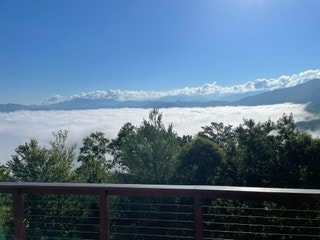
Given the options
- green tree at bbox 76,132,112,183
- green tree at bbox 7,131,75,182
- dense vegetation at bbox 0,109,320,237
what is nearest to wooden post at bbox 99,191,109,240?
dense vegetation at bbox 0,109,320,237

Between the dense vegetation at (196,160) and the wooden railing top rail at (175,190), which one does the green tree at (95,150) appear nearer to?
the dense vegetation at (196,160)

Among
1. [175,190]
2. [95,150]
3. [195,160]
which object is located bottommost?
[95,150]

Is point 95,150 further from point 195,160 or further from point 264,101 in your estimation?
point 264,101

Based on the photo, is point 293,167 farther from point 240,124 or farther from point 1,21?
point 1,21

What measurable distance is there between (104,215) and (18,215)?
0.57 meters

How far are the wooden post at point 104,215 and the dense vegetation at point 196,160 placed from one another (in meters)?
16.1

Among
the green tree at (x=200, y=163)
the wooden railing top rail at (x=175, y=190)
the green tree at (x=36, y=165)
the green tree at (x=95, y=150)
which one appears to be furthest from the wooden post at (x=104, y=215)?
the green tree at (x=95, y=150)

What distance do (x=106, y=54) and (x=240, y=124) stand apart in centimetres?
3650

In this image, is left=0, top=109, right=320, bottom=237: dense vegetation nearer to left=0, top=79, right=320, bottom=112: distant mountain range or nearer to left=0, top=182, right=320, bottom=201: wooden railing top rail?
left=0, top=182, right=320, bottom=201: wooden railing top rail

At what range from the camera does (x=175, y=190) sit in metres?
2.18

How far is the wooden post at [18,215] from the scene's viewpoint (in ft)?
8.05

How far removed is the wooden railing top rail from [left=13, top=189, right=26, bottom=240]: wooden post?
37 mm

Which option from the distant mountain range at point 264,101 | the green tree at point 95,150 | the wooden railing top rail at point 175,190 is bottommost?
the green tree at point 95,150

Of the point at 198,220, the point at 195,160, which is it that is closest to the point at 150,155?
the point at 195,160
